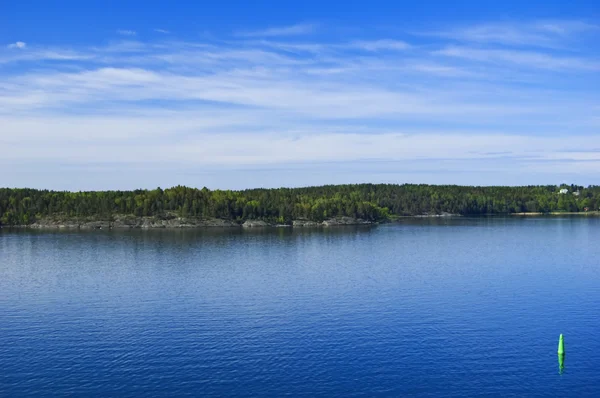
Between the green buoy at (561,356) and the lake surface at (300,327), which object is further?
the green buoy at (561,356)

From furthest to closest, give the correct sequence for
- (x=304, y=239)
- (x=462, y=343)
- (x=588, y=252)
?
(x=304, y=239), (x=588, y=252), (x=462, y=343)

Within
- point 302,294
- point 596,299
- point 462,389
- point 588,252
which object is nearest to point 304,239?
point 588,252

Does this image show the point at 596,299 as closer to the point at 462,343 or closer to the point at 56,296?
the point at 462,343

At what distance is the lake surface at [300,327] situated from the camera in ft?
133

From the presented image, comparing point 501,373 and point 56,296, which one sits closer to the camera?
point 501,373

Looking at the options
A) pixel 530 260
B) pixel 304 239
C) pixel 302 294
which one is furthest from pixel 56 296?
pixel 304 239

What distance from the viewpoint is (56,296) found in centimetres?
6931

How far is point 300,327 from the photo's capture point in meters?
54.1

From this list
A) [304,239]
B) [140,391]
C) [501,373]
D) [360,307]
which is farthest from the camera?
[304,239]

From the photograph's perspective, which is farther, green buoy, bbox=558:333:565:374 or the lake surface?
green buoy, bbox=558:333:565:374

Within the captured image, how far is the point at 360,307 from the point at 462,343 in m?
15.5

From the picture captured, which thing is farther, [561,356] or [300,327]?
[300,327]

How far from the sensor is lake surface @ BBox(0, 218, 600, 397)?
40.5m

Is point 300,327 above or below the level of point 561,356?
above
